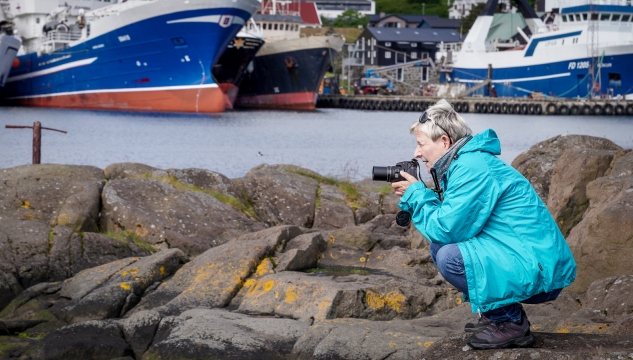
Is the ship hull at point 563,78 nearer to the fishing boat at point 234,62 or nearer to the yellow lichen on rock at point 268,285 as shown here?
the fishing boat at point 234,62

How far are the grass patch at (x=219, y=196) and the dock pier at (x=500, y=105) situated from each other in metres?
43.0

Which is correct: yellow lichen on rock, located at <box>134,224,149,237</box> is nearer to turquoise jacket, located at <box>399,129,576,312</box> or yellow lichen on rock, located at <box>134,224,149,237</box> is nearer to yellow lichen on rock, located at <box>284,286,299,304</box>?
yellow lichen on rock, located at <box>284,286,299,304</box>

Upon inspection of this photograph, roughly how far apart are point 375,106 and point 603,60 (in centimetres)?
1631

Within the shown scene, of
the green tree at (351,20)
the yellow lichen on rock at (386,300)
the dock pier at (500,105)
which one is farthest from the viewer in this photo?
the green tree at (351,20)

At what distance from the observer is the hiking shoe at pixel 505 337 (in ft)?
14.4

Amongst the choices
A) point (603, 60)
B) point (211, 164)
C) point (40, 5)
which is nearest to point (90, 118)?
point (40, 5)

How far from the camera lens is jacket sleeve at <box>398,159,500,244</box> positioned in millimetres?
4113

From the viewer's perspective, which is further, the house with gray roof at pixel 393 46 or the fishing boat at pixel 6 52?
the house with gray roof at pixel 393 46

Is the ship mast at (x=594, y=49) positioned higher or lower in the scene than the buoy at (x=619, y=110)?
higher

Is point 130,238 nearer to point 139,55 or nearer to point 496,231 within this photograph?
point 496,231

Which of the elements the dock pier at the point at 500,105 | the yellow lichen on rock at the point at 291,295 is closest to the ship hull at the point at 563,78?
the dock pier at the point at 500,105

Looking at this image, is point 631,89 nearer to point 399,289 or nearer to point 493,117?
point 493,117

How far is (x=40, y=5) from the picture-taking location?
182ft

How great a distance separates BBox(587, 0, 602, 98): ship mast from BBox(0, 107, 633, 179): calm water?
22.9ft
